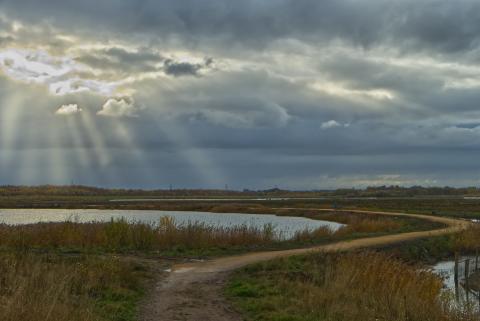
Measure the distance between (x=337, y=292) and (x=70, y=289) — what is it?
26.2ft

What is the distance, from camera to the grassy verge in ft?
32.8

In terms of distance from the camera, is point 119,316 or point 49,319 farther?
point 119,316

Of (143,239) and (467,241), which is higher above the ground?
(143,239)

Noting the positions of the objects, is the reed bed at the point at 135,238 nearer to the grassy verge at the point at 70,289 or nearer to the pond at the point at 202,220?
the grassy verge at the point at 70,289

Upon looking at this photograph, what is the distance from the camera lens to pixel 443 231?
1547 inches

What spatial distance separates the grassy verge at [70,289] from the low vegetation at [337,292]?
341cm

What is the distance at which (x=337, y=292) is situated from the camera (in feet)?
52.0

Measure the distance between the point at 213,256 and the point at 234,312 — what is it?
37.0 ft

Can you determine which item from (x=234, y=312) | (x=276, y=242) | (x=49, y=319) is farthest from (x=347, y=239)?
(x=49, y=319)

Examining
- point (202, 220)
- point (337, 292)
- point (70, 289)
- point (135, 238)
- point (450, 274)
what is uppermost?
point (135, 238)

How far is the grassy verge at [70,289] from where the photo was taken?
10000mm

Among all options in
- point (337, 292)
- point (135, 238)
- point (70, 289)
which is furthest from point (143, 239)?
point (337, 292)

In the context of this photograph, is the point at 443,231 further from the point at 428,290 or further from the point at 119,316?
the point at 119,316

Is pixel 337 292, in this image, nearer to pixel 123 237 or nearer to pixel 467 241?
pixel 123 237
